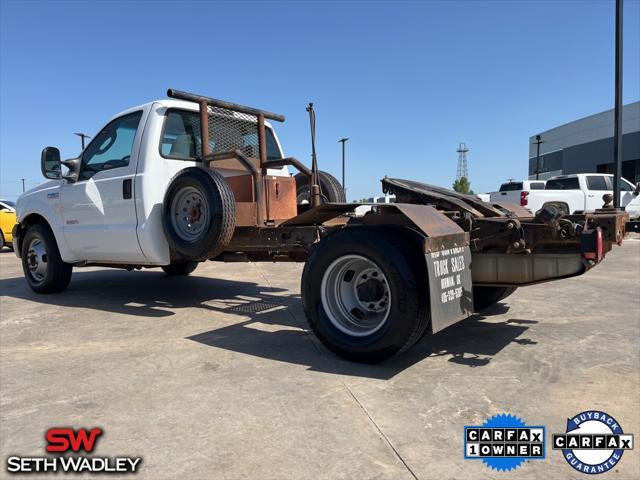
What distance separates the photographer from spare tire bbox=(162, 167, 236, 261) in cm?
470

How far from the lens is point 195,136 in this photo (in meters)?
5.76

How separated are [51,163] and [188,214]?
2537mm

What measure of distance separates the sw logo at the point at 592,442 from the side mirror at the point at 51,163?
624 cm

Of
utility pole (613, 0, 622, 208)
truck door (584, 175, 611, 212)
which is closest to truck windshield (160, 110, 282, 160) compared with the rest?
utility pole (613, 0, 622, 208)

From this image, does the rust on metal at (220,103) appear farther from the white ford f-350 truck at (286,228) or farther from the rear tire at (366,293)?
the rear tire at (366,293)

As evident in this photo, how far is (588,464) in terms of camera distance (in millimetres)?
2275

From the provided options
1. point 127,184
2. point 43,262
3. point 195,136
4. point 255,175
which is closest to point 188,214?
point 255,175

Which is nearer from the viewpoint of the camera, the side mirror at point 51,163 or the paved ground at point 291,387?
the paved ground at point 291,387

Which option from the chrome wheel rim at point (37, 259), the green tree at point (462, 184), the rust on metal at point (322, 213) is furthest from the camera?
the green tree at point (462, 184)

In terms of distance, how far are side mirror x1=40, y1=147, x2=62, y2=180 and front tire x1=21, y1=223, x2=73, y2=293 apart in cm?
81

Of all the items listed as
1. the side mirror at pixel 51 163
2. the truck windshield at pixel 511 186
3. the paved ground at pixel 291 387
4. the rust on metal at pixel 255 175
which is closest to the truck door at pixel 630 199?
the truck windshield at pixel 511 186

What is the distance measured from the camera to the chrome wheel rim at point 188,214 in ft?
16.3

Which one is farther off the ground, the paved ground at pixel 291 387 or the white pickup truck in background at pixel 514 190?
the white pickup truck in background at pixel 514 190

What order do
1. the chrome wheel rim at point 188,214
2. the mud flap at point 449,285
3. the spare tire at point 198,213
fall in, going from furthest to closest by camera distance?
1. the chrome wheel rim at point 188,214
2. the spare tire at point 198,213
3. the mud flap at point 449,285
